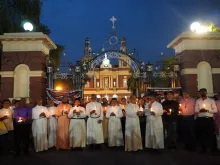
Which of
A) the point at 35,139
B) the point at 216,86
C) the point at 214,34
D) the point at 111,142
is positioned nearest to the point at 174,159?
the point at 111,142

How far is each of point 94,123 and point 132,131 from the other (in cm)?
177

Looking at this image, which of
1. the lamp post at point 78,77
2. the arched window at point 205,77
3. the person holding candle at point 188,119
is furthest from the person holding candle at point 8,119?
the arched window at point 205,77

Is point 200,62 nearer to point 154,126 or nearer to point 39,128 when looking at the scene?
point 154,126

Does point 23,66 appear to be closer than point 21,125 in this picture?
No

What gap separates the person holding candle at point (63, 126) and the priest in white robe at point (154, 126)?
10.9 feet

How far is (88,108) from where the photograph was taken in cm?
1148

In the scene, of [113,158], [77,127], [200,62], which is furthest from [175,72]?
[113,158]

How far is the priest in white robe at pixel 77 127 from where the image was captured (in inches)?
437

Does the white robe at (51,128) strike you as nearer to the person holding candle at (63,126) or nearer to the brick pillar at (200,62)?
the person holding candle at (63,126)

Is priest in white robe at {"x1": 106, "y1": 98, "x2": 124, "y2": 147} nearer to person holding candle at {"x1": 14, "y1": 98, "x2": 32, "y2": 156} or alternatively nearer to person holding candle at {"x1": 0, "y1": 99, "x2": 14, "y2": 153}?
person holding candle at {"x1": 14, "y1": 98, "x2": 32, "y2": 156}

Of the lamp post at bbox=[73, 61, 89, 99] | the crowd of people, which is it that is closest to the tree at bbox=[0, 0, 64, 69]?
the lamp post at bbox=[73, 61, 89, 99]

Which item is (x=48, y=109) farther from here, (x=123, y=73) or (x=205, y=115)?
(x=123, y=73)

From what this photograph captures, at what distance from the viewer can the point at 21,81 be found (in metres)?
15.5

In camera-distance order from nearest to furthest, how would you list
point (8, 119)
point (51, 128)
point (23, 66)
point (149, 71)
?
point (8, 119) < point (51, 128) < point (23, 66) < point (149, 71)
